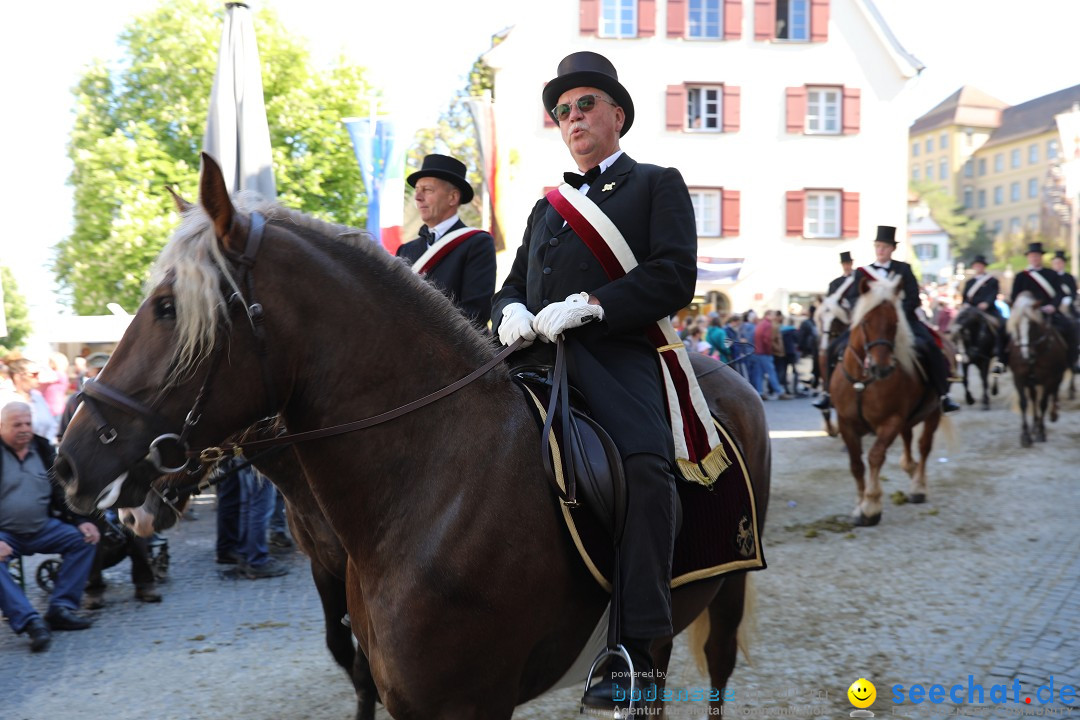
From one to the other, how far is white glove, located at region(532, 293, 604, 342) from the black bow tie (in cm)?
53

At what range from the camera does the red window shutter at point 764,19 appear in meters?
28.3

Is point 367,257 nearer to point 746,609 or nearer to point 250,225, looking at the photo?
point 250,225

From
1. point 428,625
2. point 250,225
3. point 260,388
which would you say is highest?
point 250,225

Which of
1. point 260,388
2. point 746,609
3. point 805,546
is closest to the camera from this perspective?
point 260,388

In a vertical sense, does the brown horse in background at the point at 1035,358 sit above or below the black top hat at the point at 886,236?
below

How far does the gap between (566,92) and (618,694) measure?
6.77 feet

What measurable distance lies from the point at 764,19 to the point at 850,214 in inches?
272

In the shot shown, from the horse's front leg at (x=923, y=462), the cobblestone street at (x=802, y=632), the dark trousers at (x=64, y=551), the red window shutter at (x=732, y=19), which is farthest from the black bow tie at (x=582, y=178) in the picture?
the red window shutter at (x=732, y=19)

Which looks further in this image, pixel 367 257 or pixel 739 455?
pixel 739 455

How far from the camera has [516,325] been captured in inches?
116

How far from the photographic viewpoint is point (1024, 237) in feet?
181

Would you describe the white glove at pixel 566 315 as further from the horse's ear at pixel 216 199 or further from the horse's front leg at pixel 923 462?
the horse's front leg at pixel 923 462

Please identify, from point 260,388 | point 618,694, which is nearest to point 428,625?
point 618,694

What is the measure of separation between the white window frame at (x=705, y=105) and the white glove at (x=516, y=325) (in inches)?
1056
